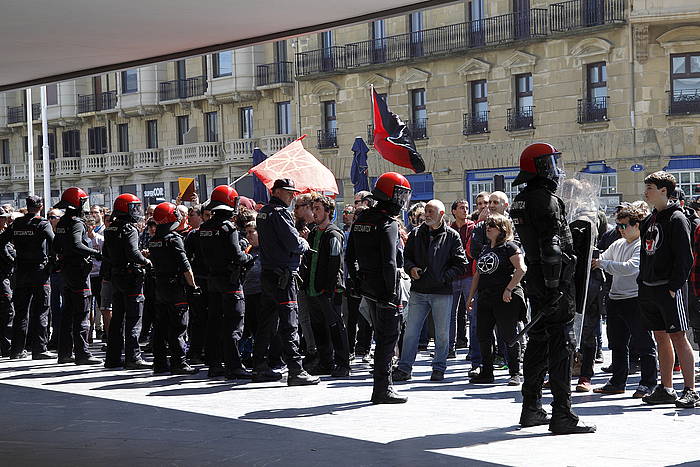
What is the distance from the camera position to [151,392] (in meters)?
10.8

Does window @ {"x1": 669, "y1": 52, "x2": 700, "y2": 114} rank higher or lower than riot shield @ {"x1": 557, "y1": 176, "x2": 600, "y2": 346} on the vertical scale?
higher

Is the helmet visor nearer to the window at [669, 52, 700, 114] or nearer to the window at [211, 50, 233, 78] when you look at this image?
the window at [669, 52, 700, 114]

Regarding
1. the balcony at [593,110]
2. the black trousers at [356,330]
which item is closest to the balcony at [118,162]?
the balcony at [593,110]

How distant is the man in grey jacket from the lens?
11.1m

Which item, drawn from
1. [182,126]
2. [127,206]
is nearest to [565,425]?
[127,206]

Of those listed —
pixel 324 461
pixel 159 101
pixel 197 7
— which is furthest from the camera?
pixel 159 101

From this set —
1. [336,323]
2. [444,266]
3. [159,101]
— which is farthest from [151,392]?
[159,101]

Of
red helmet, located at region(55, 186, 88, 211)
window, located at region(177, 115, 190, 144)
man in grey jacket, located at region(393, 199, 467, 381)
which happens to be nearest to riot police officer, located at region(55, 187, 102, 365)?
red helmet, located at region(55, 186, 88, 211)

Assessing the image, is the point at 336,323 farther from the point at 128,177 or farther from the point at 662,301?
the point at 128,177

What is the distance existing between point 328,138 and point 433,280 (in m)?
31.6

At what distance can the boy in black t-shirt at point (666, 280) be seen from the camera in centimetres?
897

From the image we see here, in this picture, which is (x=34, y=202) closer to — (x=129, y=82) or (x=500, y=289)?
(x=500, y=289)

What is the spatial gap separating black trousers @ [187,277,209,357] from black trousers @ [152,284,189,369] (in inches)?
15.7

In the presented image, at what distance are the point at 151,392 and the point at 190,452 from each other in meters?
3.25
